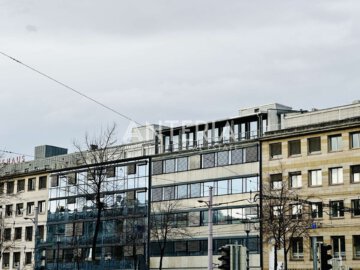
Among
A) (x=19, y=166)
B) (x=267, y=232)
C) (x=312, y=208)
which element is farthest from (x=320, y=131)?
(x=19, y=166)

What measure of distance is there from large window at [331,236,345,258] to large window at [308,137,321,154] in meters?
7.66

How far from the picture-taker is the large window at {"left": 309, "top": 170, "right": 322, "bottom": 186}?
64.3 meters

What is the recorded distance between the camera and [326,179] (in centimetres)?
6334

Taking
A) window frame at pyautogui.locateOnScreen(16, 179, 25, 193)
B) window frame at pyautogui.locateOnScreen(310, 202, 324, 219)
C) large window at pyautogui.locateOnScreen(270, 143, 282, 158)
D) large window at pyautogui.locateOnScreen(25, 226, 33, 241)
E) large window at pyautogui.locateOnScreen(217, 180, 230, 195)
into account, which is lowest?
large window at pyautogui.locateOnScreen(25, 226, 33, 241)

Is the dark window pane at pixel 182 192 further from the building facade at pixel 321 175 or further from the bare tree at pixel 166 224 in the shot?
the building facade at pixel 321 175

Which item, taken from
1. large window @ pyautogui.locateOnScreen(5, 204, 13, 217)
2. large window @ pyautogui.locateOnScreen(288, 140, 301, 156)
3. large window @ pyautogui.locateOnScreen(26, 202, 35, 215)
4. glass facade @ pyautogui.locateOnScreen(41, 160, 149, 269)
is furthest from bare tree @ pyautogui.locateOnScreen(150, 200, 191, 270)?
large window @ pyautogui.locateOnScreen(5, 204, 13, 217)

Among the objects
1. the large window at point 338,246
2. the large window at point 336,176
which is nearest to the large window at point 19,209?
the large window at point 336,176

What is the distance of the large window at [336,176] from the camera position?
206ft

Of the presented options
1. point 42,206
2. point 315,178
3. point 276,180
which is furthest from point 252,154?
point 42,206

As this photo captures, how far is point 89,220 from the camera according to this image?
83750mm

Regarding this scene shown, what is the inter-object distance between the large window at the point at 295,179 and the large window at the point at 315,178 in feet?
3.72

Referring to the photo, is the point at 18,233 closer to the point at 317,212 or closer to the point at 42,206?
the point at 42,206

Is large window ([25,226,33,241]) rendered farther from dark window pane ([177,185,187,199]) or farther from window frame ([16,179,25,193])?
dark window pane ([177,185,187,199])

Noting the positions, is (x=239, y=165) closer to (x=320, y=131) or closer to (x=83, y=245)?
(x=320, y=131)
